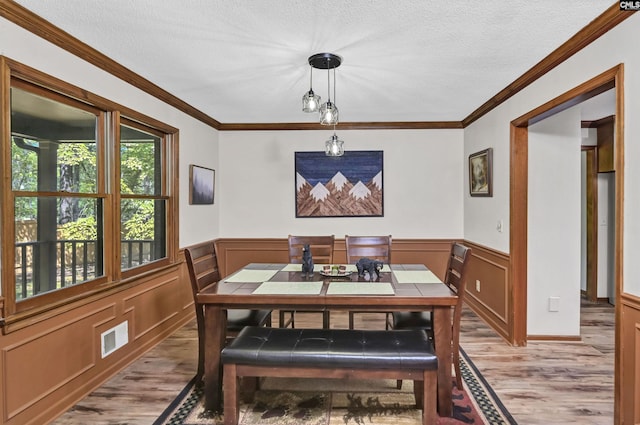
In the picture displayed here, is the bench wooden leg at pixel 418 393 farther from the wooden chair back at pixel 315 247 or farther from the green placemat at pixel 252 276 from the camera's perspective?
the wooden chair back at pixel 315 247

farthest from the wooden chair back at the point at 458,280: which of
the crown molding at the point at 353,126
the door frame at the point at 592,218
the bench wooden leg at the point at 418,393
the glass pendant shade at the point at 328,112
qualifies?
the door frame at the point at 592,218

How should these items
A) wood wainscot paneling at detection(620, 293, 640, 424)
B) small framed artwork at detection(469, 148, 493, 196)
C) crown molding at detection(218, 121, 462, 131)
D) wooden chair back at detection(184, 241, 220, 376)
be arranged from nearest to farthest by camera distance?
wood wainscot paneling at detection(620, 293, 640, 424) < wooden chair back at detection(184, 241, 220, 376) < small framed artwork at detection(469, 148, 493, 196) < crown molding at detection(218, 121, 462, 131)

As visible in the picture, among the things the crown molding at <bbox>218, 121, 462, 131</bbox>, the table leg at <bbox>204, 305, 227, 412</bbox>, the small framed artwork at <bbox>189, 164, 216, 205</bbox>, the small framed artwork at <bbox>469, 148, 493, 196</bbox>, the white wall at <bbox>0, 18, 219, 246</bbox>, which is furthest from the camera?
the crown molding at <bbox>218, 121, 462, 131</bbox>

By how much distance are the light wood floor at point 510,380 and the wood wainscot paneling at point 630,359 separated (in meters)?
0.30

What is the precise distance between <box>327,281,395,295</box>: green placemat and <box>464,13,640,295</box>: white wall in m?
→ 1.28

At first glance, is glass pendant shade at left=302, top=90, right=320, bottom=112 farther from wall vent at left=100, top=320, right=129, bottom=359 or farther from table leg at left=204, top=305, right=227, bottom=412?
wall vent at left=100, top=320, right=129, bottom=359

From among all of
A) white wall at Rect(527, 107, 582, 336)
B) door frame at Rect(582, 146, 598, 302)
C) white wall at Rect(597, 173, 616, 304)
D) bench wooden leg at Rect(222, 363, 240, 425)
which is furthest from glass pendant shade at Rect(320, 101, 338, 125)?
white wall at Rect(597, 173, 616, 304)

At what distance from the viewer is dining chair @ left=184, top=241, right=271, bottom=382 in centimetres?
249

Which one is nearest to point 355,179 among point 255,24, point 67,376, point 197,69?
point 197,69

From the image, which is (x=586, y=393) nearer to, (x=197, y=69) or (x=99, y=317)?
(x=99, y=317)

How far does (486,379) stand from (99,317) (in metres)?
2.84

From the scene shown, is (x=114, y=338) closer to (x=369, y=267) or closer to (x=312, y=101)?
(x=369, y=267)

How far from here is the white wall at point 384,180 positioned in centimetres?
481

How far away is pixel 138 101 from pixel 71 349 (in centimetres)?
195
